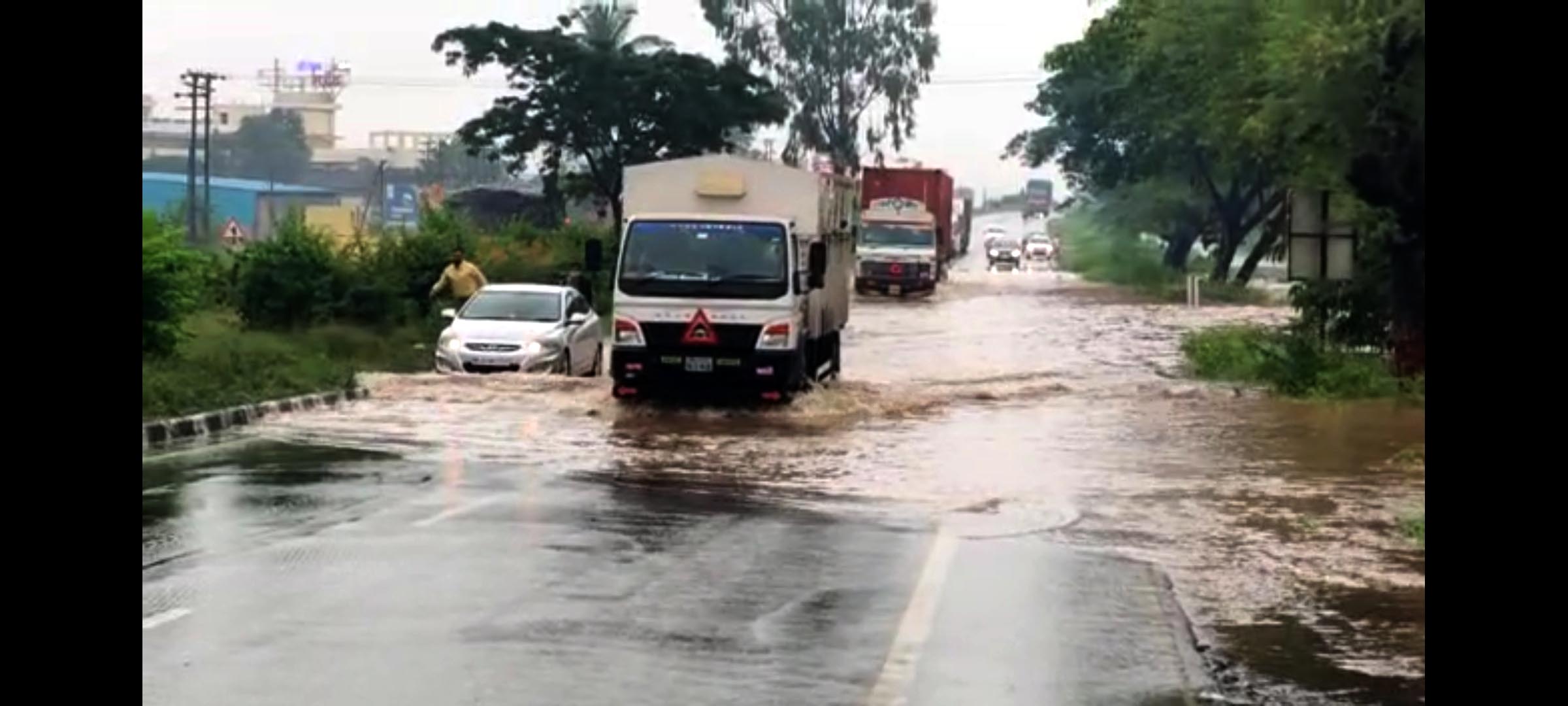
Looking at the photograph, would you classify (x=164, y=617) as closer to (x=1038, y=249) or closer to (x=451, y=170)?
(x=451, y=170)

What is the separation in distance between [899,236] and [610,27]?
1048 cm

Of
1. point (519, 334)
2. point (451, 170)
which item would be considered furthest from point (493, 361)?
point (451, 170)

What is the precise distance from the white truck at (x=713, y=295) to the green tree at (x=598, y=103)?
34.1m

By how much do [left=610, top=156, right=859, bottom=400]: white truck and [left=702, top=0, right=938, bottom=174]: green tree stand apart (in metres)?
57.0

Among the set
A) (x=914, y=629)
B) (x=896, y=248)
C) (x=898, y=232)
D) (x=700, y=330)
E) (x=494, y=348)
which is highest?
(x=898, y=232)

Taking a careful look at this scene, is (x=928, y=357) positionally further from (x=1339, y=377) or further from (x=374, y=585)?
(x=374, y=585)

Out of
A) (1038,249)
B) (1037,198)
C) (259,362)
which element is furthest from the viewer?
(1037,198)

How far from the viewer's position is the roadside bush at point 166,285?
2192 cm

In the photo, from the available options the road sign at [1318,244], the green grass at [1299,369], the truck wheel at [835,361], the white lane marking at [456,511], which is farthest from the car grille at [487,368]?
the white lane marking at [456,511]

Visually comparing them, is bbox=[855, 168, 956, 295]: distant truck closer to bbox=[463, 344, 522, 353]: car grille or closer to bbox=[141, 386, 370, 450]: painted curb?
bbox=[463, 344, 522, 353]: car grille

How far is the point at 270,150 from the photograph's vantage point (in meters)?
87.1

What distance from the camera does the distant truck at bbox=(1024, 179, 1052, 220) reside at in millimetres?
162125

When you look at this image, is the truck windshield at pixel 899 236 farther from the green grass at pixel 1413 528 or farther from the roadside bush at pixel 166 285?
the green grass at pixel 1413 528
